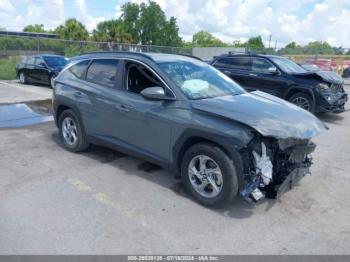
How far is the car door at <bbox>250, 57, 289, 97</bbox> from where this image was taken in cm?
988

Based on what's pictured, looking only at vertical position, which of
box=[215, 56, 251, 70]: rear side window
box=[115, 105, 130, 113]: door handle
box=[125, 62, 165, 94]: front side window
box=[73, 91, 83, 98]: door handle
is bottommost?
box=[115, 105, 130, 113]: door handle

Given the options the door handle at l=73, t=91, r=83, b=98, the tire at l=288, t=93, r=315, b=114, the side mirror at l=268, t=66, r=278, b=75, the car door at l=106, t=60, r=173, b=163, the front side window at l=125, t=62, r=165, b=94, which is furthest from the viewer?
the side mirror at l=268, t=66, r=278, b=75

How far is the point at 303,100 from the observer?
950 centimetres

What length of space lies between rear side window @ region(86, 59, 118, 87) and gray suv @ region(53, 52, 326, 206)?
0.6 inches

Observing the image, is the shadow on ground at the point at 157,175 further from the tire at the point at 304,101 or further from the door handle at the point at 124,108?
the tire at the point at 304,101

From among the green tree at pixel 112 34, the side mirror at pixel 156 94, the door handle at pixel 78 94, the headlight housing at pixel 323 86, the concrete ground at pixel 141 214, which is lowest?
the concrete ground at pixel 141 214

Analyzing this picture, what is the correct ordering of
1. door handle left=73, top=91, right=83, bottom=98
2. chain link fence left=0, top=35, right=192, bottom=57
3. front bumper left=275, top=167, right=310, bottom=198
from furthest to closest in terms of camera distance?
1. chain link fence left=0, top=35, right=192, bottom=57
2. door handle left=73, top=91, right=83, bottom=98
3. front bumper left=275, top=167, right=310, bottom=198

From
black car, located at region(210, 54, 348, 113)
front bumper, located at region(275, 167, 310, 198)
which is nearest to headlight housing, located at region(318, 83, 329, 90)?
black car, located at region(210, 54, 348, 113)

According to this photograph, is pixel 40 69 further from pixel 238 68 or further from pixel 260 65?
A: pixel 260 65

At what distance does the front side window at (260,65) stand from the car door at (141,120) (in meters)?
6.42

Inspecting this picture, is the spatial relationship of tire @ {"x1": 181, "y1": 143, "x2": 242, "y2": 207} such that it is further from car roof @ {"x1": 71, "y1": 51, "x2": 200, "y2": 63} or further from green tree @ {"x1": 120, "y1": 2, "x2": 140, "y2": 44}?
green tree @ {"x1": 120, "y1": 2, "x2": 140, "y2": 44}

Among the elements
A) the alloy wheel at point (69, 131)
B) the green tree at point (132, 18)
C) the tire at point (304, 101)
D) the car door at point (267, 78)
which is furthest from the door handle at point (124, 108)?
the green tree at point (132, 18)

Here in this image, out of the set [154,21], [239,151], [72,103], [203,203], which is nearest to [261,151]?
[239,151]

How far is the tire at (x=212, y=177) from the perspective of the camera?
379 centimetres
